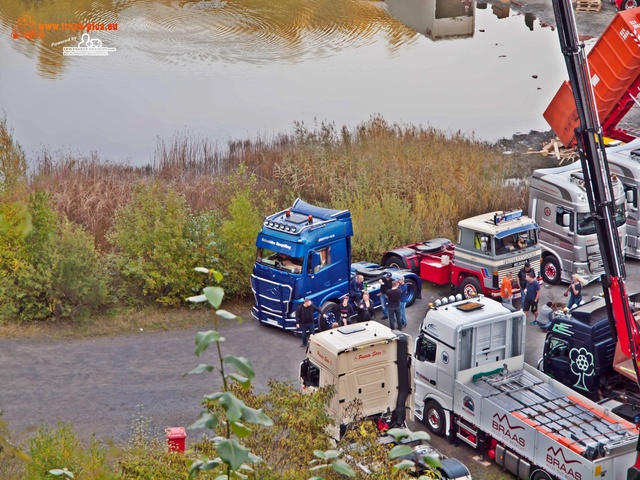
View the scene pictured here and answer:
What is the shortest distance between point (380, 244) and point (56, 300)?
27.0 ft

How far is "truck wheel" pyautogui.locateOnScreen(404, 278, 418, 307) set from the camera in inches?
862

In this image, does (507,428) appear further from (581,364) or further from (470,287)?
(470,287)

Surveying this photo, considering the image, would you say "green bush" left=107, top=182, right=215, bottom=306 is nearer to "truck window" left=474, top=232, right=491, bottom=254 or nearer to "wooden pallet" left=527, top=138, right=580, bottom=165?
"truck window" left=474, top=232, right=491, bottom=254

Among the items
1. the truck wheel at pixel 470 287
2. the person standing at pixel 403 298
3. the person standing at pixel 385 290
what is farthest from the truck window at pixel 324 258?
the truck wheel at pixel 470 287

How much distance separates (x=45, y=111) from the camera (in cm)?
3750

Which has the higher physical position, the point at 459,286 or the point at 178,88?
the point at 178,88

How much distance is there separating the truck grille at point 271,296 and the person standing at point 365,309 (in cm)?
163

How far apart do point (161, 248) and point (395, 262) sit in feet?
18.8

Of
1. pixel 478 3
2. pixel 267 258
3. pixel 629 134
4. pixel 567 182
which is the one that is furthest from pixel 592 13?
pixel 267 258

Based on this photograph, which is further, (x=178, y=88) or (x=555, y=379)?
(x=178, y=88)

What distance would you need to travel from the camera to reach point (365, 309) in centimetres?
2045

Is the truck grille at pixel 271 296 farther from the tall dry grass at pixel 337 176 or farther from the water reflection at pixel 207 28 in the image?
the water reflection at pixel 207 28

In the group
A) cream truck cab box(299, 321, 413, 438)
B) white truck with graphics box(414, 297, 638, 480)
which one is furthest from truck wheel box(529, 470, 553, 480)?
cream truck cab box(299, 321, 413, 438)

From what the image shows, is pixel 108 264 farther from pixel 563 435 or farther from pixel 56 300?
pixel 563 435
